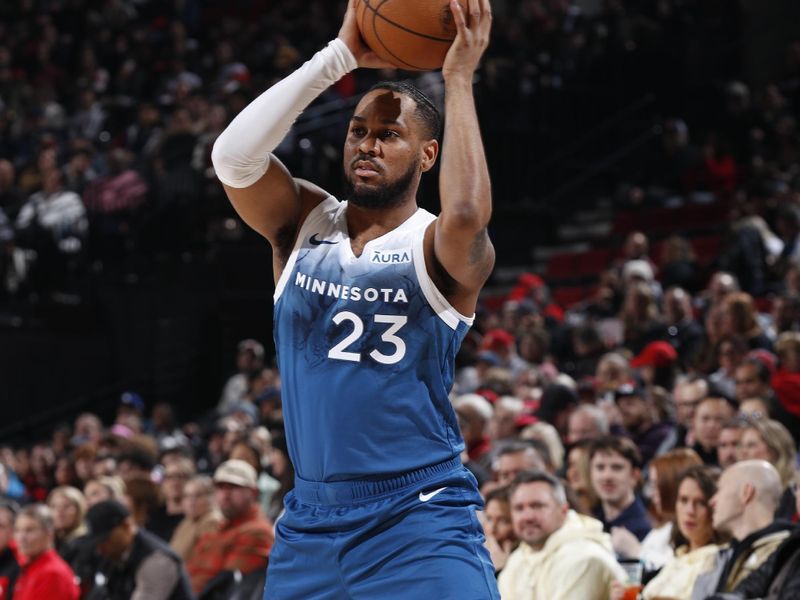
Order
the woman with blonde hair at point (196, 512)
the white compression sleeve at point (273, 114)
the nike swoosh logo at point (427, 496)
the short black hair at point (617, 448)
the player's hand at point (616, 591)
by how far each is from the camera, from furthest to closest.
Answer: the woman with blonde hair at point (196, 512) < the short black hair at point (617, 448) < the player's hand at point (616, 591) < the white compression sleeve at point (273, 114) < the nike swoosh logo at point (427, 496)

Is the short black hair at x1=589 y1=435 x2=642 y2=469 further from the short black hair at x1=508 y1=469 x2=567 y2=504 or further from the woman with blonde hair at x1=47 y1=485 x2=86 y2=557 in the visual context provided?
the woman with blonde hair at x1=47 y1=485 x2=86 y2=557

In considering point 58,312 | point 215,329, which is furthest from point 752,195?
point 58,312

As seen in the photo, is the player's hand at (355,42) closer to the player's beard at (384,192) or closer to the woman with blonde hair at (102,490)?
the player's beard at (384,192)

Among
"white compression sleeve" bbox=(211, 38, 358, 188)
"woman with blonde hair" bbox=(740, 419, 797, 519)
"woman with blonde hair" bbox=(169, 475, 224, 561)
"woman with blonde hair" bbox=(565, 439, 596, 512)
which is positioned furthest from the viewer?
"woman with blonde hair" bbox=(169, 475, 224, 561)

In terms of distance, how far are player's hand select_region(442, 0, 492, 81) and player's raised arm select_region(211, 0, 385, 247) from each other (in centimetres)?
30

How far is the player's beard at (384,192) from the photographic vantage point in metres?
3.54

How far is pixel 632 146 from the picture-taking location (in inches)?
632

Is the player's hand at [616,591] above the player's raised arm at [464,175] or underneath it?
underneath

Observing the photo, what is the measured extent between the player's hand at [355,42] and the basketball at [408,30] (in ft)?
0.06

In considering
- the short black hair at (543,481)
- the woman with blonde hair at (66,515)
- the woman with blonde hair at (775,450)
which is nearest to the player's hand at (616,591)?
the short black hair at (543,481)

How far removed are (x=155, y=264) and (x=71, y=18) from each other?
260 inches

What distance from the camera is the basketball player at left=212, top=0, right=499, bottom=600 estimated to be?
3.31 metres


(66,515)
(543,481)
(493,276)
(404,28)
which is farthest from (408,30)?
(493,276)

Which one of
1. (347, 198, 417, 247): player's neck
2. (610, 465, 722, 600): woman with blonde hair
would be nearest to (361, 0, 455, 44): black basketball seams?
(347, 198, 417, 247): player's neck
